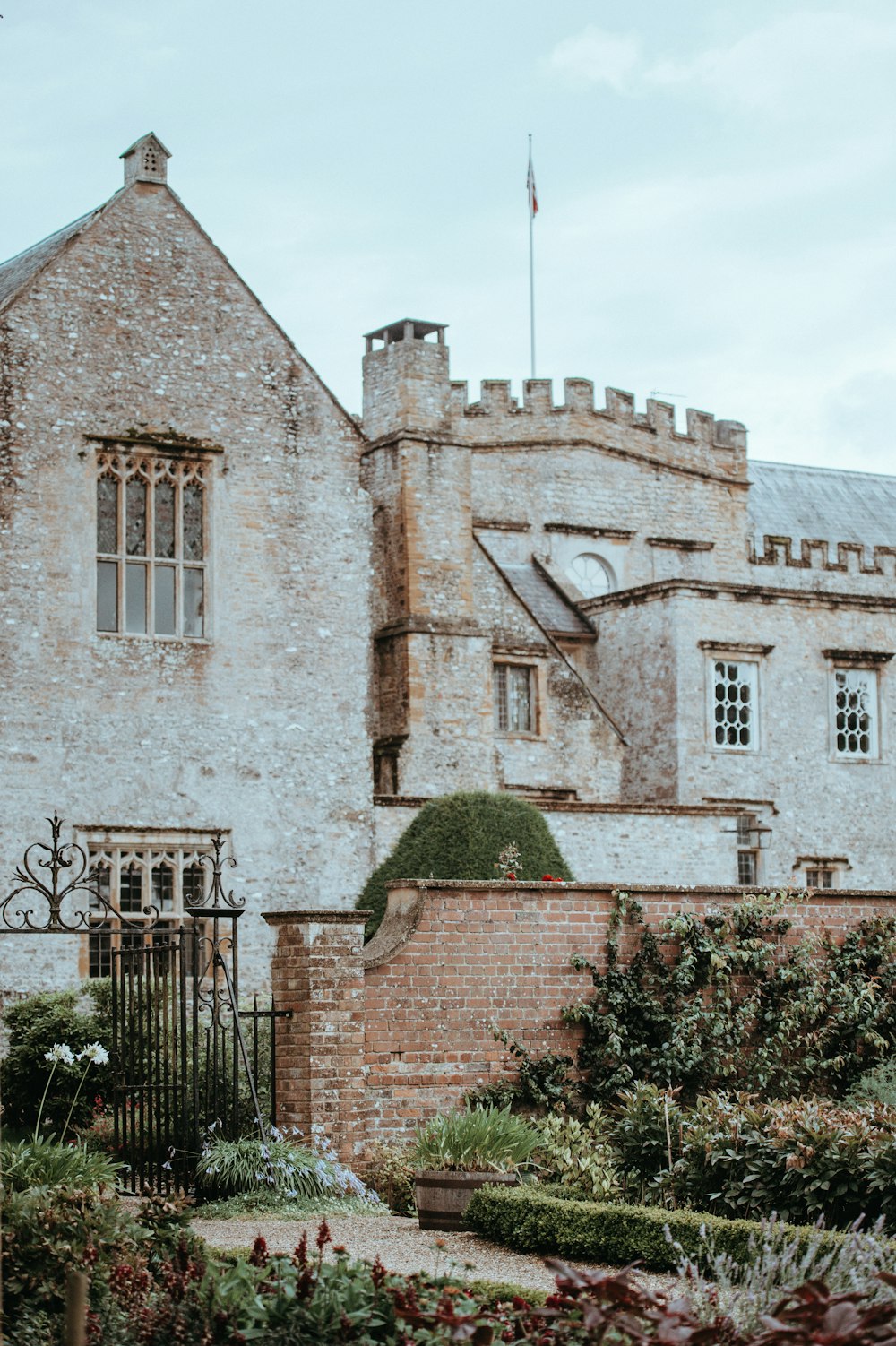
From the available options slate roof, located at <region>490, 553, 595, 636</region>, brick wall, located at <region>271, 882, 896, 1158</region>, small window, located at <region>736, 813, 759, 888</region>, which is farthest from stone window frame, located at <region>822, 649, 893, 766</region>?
brick wall, located at <region>271, 882, 896, 1158</region>

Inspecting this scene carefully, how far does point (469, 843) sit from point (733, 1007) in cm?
556

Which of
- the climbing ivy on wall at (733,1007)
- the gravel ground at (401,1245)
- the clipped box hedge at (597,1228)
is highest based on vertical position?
the climbing ivy on wall at (733,1007)

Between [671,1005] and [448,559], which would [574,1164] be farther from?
[448,559]

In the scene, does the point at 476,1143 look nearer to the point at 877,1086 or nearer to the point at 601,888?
the point at 601,888

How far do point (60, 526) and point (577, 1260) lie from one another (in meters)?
12.8

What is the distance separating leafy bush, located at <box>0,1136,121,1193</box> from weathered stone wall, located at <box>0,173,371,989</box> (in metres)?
8.94

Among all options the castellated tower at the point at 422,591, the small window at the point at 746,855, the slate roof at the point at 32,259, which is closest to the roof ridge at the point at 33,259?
the slate roof at the point at 32,259

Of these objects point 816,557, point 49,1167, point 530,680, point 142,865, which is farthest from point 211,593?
point 816,557

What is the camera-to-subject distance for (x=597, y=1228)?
11.4m

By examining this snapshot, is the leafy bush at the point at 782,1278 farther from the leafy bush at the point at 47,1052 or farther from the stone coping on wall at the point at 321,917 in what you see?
the leafy bush at the point at 47,1052

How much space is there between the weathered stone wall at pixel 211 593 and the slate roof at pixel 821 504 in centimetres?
1986

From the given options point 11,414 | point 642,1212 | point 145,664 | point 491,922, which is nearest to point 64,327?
point 11,414

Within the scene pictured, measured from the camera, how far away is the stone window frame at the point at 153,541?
22234mm

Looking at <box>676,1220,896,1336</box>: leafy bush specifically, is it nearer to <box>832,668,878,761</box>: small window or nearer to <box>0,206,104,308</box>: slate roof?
<box>0,206,104,308</box>: slate roof
